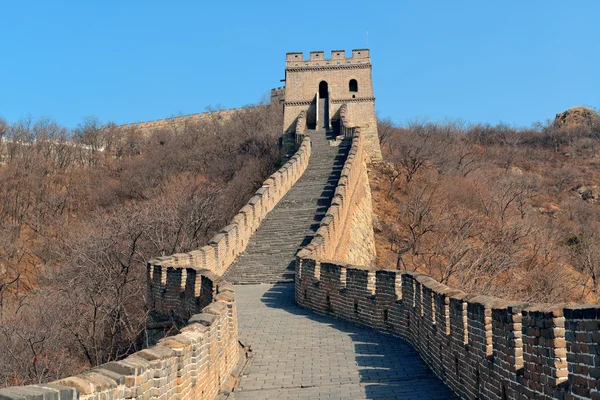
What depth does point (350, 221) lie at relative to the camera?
27.2 meters

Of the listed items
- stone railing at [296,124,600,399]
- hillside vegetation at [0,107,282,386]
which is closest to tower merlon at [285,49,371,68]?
hillside vegetation at [0,107,282,386]

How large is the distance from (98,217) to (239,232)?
606 inches

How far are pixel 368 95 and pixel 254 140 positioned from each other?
8.52m

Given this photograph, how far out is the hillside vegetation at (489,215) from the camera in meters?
25.5

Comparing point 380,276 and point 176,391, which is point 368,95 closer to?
point 380,276

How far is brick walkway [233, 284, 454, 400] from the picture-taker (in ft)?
28.1

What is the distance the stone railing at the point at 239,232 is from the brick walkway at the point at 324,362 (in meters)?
2.89

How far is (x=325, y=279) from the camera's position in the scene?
1434cm

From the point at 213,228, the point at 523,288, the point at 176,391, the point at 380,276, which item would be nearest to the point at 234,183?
the point at 213,228

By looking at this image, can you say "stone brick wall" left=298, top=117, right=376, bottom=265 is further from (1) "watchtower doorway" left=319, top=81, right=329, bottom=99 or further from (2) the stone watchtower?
(1) "watchtower doorway" left=319, top=81, right=329, bottom=99

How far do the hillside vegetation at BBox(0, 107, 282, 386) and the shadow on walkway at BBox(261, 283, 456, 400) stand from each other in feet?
21.0

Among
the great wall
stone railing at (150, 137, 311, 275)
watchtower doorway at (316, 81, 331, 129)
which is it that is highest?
watchtower doorway at (316, 81, 331, 129)

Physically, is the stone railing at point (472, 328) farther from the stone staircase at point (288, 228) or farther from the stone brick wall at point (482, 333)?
the stone staircase at point (288, 228)

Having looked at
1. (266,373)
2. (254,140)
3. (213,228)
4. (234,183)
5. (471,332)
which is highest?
(254,140)
